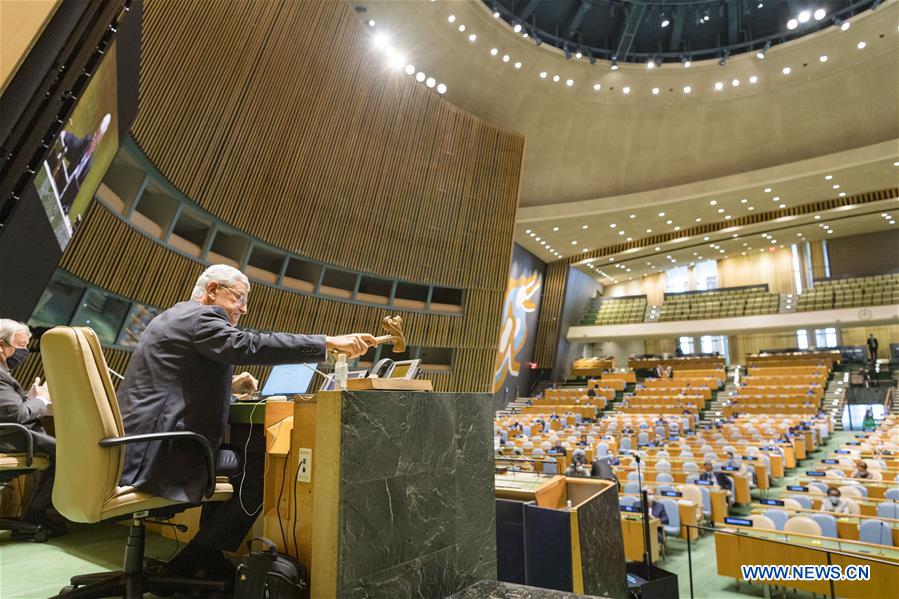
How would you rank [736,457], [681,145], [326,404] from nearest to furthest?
[326,404]
[736,457]
[681,145]

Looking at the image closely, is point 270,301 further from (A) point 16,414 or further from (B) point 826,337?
(B) point 826,337

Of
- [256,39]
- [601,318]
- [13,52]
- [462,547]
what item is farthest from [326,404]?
[601,318]

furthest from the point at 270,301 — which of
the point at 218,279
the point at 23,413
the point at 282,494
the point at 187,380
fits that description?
the point at 187,380

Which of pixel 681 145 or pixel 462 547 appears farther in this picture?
pixel 681 145

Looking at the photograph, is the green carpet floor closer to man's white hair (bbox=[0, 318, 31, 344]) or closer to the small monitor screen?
man's white hair (bbox=[0, 318, 31, 344])

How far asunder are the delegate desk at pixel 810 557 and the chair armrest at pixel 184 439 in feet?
12.0

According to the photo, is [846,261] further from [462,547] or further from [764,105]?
[462,547]

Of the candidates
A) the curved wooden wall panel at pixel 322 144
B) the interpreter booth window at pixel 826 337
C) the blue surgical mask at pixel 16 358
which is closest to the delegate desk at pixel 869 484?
the blue surgical mask at pixel 16 358

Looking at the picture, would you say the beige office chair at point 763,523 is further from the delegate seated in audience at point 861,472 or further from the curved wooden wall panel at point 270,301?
the curved wooden wall panel at point 270,301

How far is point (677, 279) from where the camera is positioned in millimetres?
27078

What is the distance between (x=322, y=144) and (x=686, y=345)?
21.9 metres

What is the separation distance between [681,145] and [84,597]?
59.5ft

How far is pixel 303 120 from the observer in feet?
32.1

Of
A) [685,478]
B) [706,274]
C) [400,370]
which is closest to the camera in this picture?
[400,370]
